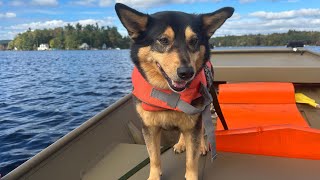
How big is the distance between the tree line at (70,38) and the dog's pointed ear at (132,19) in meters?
104

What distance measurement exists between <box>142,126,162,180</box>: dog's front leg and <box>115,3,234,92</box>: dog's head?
0.46 metres

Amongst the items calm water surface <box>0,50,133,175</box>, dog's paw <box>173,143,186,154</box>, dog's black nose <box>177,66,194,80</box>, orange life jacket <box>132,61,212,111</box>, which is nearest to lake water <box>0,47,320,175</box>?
calm water surface <box>0,50,133,175</box>

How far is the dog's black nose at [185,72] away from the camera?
2.65 meters

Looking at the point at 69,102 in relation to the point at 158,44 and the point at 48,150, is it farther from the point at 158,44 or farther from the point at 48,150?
the point at 158,44

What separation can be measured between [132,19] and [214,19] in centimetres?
80

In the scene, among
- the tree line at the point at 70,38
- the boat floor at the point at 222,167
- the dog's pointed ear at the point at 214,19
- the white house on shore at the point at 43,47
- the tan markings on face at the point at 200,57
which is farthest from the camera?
the white house on shore at the point at 43,47

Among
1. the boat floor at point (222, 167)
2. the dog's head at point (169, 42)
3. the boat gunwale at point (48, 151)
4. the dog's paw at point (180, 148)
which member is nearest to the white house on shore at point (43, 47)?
the boat gunwale at point (48, 151)

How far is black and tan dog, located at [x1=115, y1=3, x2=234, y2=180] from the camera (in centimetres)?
281

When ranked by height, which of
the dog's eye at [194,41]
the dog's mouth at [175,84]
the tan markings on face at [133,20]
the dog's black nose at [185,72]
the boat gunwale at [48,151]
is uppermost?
the tan markings on face at [133,20]

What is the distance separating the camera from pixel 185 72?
2646 mm

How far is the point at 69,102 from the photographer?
17.5 metres

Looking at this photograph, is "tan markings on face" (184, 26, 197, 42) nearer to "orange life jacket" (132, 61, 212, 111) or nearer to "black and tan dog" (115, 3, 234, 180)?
"black and tan dog" (115, 3, 234, 180)

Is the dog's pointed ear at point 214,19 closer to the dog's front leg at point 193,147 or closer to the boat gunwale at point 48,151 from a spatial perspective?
the dog's front leg at point 193,147

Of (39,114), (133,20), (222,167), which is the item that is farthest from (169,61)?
(39,114)
